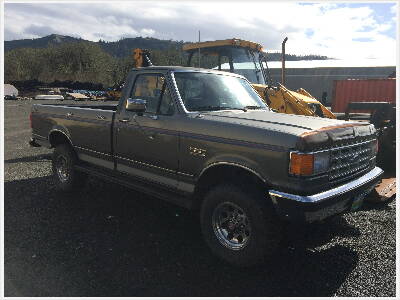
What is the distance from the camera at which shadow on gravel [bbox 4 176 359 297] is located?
3.10 metres

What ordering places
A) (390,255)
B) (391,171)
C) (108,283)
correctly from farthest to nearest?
1. (391,171)
2. (390,255)
3. (108,283)

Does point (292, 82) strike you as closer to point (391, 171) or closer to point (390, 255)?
point (391, 171)

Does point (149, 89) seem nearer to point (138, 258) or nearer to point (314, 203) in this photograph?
point (138, 258)

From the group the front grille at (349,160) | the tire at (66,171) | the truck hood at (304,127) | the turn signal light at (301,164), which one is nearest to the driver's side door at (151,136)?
the truck hood at (304,127)

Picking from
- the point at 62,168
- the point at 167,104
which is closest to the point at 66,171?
the point at 62,168

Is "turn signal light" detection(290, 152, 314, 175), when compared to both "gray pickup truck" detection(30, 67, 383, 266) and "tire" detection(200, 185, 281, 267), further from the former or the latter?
"tire" detection(200, 185, 281, 267)

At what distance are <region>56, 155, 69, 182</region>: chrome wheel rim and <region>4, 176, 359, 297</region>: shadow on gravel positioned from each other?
2.36 feet

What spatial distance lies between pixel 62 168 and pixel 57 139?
531mm

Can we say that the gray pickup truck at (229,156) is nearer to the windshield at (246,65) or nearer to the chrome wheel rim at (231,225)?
the chrome wheel rim at (231,225)

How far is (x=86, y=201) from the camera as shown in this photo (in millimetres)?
5430

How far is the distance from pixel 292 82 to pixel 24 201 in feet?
145

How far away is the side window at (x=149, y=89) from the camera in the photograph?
4270mm

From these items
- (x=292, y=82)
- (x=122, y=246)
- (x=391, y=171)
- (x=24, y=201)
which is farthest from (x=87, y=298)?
(x=292, y=82)

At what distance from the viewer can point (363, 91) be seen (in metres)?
18.2
